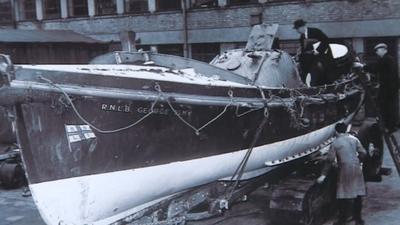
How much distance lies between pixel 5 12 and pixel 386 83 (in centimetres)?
1906

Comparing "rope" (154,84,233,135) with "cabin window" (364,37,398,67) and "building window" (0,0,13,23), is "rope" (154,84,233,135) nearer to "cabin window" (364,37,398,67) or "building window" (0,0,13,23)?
"cabin window" (364,37,398,67)

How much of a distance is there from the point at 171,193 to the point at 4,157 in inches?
208

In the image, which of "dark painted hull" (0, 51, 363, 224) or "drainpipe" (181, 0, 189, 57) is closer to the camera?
"dark painted hull" (0, 51, 363, 224)

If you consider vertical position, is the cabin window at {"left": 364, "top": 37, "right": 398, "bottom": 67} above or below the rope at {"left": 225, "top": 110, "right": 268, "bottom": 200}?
above

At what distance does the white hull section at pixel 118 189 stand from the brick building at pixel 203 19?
36.1 ft

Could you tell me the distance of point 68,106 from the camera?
5.03m

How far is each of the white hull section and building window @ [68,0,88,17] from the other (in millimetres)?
17635

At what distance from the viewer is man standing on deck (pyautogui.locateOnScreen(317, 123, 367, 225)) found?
7156 mm

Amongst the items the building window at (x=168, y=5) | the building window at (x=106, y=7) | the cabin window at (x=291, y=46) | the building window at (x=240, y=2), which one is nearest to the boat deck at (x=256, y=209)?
the cabin window at (x=291, y=46)

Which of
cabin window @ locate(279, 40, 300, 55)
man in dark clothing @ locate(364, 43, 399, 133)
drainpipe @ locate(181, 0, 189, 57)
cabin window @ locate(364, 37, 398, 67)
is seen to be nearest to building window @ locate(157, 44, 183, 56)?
drainpipe @ locate(181, 0, 189, 57)

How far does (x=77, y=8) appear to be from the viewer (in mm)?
23203

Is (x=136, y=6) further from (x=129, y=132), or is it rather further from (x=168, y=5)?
(x=129, y=132)

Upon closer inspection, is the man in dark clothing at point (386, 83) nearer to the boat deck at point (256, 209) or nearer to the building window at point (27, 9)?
the boat deck at point (256, 209)

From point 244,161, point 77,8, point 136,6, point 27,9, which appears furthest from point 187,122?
point 27,9
